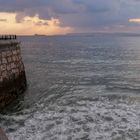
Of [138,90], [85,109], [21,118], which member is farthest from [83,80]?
[21,118]

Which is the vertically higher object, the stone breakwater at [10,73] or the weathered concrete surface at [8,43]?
the weathered concrete surface at [8,43]

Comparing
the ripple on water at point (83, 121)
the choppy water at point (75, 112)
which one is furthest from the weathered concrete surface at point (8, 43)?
the ripple on water at point (83, 121)

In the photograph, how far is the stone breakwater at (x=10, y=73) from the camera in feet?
79.1

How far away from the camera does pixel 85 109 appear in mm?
21672

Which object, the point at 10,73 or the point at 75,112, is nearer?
the point at 75,112

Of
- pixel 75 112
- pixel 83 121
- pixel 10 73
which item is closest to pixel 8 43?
pixel 10 73

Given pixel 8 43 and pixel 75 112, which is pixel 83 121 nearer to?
pixel 75 112

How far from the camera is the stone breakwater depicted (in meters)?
24.1

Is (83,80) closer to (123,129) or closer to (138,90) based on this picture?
(138,90)

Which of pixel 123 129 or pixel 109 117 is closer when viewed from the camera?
pixel 123 129

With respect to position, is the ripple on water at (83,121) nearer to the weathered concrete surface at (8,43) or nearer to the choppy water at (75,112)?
the choppy water at (75,112)

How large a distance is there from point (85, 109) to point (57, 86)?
1000cm

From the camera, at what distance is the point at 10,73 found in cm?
2597

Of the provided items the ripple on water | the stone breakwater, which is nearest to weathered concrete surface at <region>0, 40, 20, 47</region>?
the stone breakwater
